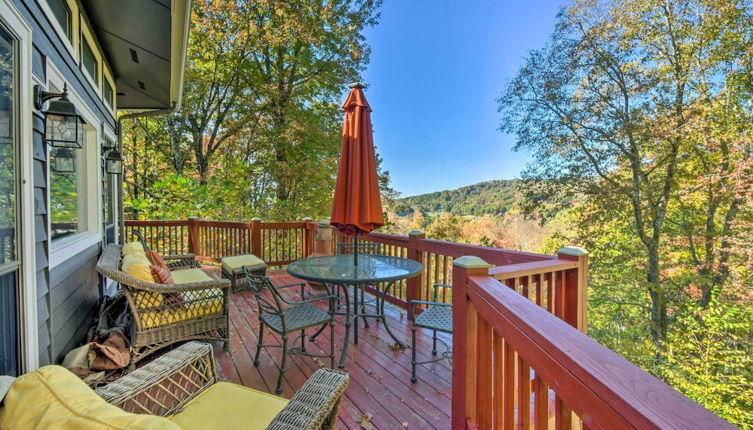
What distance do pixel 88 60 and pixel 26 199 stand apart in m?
2.53

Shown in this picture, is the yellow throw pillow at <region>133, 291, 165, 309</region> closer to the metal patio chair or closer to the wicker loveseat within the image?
the metal patio chair

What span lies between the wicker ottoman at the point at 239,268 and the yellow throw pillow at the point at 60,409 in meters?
3.48

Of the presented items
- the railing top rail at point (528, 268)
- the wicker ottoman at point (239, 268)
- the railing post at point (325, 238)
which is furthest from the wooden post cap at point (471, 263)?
the railing post at point (325, 238)

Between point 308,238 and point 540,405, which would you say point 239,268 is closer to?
point 308,238

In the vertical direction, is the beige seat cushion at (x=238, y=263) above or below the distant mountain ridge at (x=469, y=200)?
below

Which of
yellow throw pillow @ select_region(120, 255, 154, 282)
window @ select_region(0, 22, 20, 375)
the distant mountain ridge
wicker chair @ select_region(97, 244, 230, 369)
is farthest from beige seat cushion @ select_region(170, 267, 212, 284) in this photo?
the distant mountain ridge

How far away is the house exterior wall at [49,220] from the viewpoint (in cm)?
162

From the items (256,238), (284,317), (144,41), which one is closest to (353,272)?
(284,317)

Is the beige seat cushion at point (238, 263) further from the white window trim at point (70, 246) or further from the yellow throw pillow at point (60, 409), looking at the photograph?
the yellow throw pillow at point (60, 409)

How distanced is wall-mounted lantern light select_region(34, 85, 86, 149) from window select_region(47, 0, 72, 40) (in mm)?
690

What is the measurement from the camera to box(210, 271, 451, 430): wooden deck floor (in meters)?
2.06

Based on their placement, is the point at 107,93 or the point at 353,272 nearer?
the point at 353,272

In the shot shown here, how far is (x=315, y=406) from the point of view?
1193mm

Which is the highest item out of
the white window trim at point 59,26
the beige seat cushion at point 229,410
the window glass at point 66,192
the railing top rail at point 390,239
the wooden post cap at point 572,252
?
the white window trim at point 59,26
